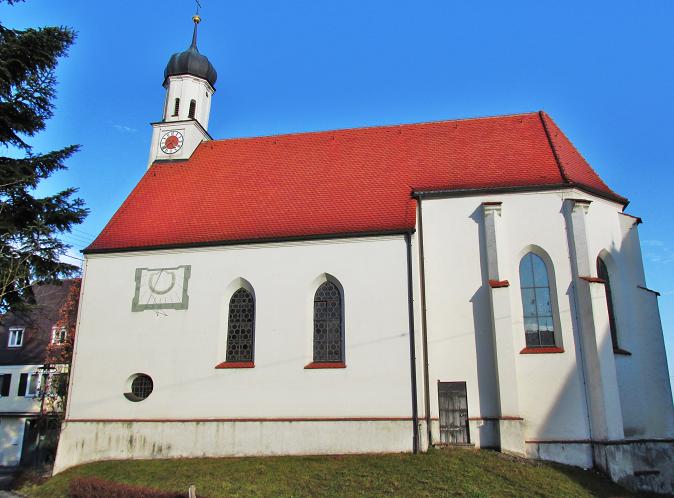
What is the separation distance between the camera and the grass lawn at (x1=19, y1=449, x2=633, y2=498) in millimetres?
12164

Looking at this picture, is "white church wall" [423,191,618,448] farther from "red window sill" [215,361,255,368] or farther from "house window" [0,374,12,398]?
"house window" [0,374,12,398]

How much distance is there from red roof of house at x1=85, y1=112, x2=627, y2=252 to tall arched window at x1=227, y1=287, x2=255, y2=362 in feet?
5.96

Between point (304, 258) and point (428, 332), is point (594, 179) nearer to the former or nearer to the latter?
point (428, 332)

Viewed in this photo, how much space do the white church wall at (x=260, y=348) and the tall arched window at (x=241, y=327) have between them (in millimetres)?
254

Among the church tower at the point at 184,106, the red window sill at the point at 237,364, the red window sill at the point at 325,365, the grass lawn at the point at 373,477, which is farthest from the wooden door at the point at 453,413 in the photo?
the church tower at the point at 184,106

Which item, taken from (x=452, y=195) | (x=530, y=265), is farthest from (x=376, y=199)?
(x=530, y=265)

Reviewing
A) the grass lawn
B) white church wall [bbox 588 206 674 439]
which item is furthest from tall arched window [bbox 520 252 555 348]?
the grass lawn

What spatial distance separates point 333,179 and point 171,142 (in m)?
7.27

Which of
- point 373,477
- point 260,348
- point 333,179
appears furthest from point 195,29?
point 373,477

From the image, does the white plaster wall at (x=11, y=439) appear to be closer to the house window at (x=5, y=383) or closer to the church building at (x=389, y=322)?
the house window at (x=5, y=383)

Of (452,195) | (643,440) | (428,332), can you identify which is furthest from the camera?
(452,195)

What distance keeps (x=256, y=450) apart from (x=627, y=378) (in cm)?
1007

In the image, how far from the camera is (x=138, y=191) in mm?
20422

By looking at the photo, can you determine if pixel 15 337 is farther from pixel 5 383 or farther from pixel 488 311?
pixel 488 311
